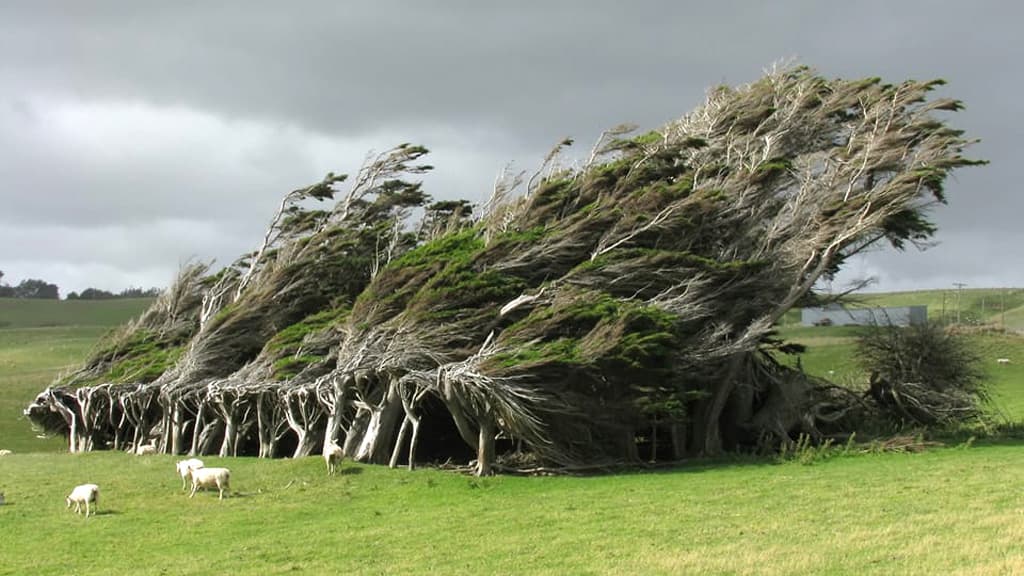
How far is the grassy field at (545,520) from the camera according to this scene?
14578 millimetres

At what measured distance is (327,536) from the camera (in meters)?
18.2

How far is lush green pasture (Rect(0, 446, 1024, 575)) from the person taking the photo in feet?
47.7

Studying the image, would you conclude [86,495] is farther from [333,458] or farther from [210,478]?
[333,458]

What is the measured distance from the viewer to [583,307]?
2752 centimetres

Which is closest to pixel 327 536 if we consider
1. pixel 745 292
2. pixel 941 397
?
pixel 745 292

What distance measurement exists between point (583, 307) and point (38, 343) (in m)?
79.0

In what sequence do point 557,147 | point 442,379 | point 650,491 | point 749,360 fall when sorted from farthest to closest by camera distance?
1. point 557,147
2. point 749,360
3. point 442,379
4. point 650,491

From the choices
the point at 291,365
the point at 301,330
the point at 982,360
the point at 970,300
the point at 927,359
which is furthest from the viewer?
the point at 970,300

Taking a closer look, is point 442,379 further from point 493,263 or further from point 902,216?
point 902,216

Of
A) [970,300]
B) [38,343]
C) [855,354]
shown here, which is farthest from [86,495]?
[970,300]

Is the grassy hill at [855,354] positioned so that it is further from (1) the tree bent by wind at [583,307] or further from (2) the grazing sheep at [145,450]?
(2) the grazing sheep at [145,450]

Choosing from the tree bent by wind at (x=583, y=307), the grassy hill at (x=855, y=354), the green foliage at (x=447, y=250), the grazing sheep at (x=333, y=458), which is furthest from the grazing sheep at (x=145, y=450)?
the grassy hill at (x=855, y=354)

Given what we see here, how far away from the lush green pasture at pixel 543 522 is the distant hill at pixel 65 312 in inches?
3923

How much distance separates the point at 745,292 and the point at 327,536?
58.9 ft
